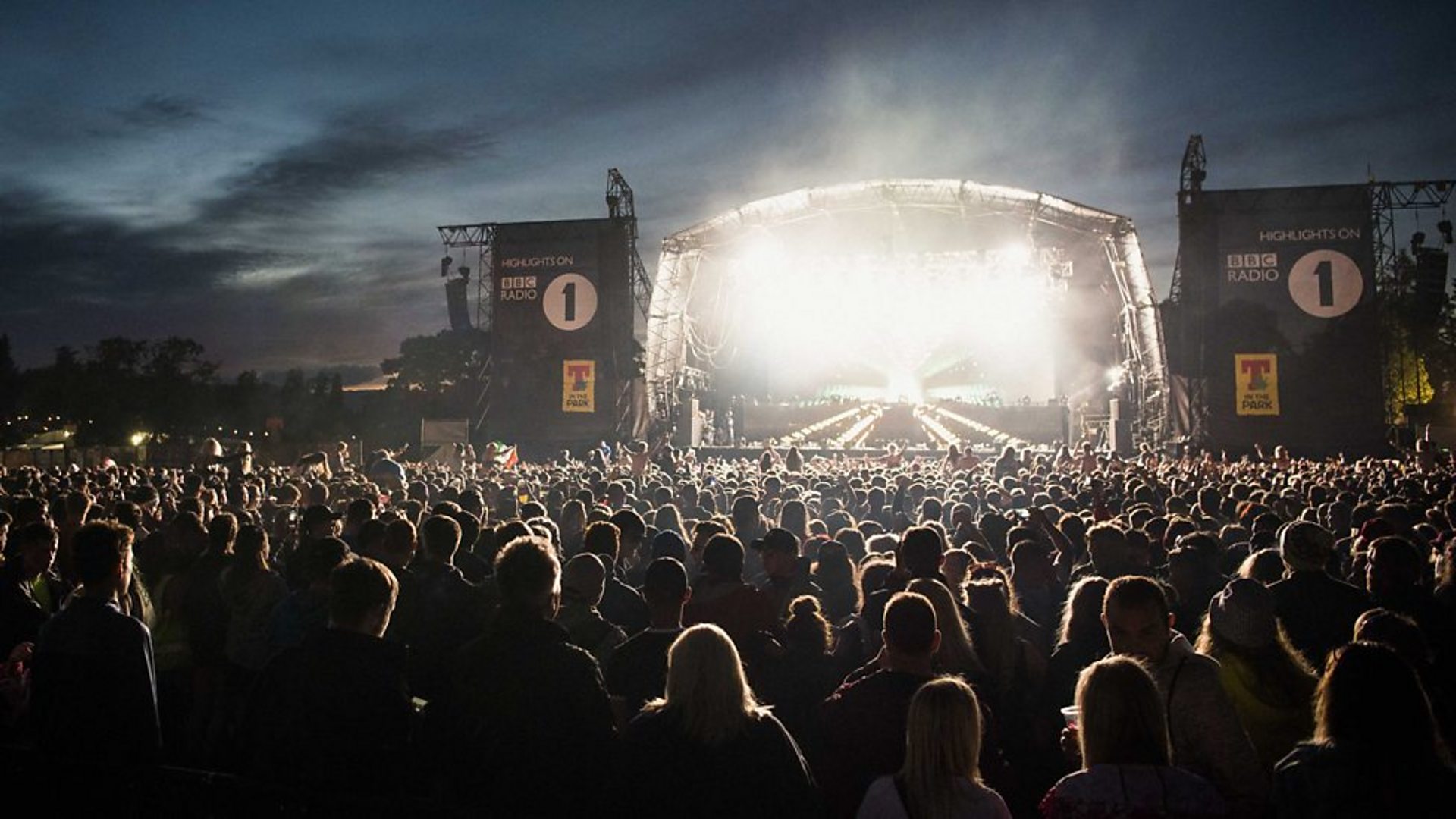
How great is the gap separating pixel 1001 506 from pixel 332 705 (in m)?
9.75

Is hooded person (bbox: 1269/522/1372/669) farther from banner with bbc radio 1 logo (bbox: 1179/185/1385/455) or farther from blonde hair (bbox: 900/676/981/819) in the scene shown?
banner with bbc radio 1 logo (bbox: 1179/185/1385/455)

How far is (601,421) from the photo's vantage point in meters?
33.0

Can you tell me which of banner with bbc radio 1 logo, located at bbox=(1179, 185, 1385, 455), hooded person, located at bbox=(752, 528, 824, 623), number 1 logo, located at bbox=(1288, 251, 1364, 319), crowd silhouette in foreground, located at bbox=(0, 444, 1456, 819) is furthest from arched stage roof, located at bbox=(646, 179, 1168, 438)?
hooded person, located at bbox=(752, 528, 824, 623)

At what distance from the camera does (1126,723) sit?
259 centimetres

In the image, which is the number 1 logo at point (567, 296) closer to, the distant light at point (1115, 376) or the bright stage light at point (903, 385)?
the distant light at point (1115, 376)

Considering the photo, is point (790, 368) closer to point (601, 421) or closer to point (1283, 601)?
point (601, 421)

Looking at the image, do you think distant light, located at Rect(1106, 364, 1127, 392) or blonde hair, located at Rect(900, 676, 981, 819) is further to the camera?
distant light, located at Rect(1106, 364, 1127, 392)

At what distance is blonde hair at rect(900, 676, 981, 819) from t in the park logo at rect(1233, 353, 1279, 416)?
29.5 m

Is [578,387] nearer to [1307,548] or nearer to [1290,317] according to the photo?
[1290,317]

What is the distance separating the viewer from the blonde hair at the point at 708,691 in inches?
109

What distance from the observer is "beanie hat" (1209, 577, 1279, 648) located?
3566mm

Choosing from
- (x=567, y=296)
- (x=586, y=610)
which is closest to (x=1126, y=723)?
(x=586, y=610)

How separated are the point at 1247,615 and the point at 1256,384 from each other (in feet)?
93.1

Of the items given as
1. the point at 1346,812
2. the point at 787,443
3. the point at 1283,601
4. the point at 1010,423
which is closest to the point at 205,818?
the point at 1346,812
